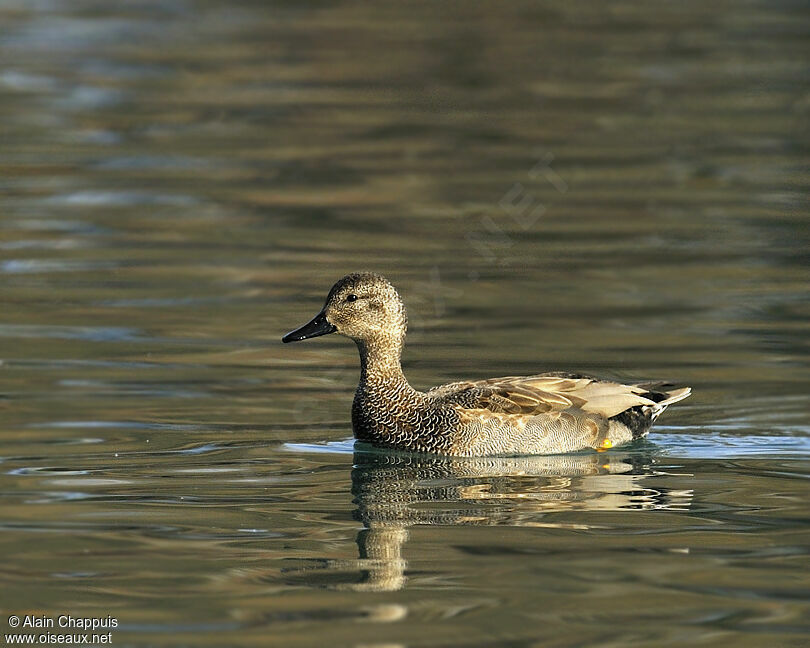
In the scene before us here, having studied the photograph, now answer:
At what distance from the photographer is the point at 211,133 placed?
22.3 m

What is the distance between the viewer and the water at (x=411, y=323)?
7.38m

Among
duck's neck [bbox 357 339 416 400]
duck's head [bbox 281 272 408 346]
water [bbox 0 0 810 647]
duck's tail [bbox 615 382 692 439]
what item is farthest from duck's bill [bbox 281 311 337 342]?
duck's tail [bbox 615 382 692 439]

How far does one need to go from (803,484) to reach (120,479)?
3.43 meters

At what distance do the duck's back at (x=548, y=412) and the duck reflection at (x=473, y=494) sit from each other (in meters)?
0.08

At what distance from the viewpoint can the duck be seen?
10.1 metres

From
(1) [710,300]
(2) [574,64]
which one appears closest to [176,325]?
(1) [710,300]

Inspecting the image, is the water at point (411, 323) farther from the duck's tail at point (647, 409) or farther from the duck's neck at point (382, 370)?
the duck's neck at point (382, 370)

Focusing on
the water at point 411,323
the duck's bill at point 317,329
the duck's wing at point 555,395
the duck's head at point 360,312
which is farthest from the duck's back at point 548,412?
the duck's bill at point 317,329

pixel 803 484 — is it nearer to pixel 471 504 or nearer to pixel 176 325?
pixel 471 504

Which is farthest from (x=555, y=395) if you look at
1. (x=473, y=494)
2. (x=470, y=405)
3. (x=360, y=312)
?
(x=473, y=494)

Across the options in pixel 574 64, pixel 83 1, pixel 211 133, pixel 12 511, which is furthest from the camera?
pixel 83 1

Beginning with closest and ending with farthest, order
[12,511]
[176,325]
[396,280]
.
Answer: [12,511] → [176,325] → [396,280]

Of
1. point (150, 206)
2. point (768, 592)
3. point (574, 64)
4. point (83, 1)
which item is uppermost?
point (83, 1)

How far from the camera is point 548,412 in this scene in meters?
10.1
